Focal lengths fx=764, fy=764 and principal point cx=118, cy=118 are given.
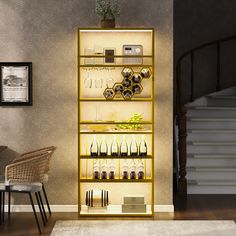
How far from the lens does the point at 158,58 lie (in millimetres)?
8938

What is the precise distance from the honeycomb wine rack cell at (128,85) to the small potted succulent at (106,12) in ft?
1.91

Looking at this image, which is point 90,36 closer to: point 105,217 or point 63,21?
point 63,21

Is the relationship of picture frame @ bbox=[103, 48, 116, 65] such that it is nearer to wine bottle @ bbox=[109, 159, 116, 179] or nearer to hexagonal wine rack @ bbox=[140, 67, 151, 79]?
hexagonal wine rack @ bbox=[140, 67, 151, 79]

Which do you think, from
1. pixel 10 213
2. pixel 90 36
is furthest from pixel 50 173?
pixel 90 36

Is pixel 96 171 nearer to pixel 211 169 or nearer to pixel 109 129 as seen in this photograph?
pixel 109 129

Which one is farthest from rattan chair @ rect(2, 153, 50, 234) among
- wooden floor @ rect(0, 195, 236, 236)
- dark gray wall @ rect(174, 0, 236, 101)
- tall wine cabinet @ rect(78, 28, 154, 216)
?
dark gray wall @ rect(174, 0, 236, 101)

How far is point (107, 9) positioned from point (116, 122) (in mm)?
1297

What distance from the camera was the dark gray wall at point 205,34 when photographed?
1284cm

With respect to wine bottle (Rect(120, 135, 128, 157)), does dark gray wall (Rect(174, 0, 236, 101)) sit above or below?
above

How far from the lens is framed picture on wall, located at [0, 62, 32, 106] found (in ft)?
29.3

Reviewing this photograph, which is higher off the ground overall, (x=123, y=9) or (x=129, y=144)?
(x=123, y=9)

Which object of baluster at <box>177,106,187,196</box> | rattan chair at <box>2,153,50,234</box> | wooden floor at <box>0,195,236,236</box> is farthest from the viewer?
baluster at <box>177,106,187,196</box>

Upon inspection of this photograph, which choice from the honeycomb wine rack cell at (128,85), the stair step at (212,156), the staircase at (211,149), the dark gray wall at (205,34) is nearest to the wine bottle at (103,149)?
the honeycomb wine rack cell at (128,85)

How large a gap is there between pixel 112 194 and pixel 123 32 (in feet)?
6.33
